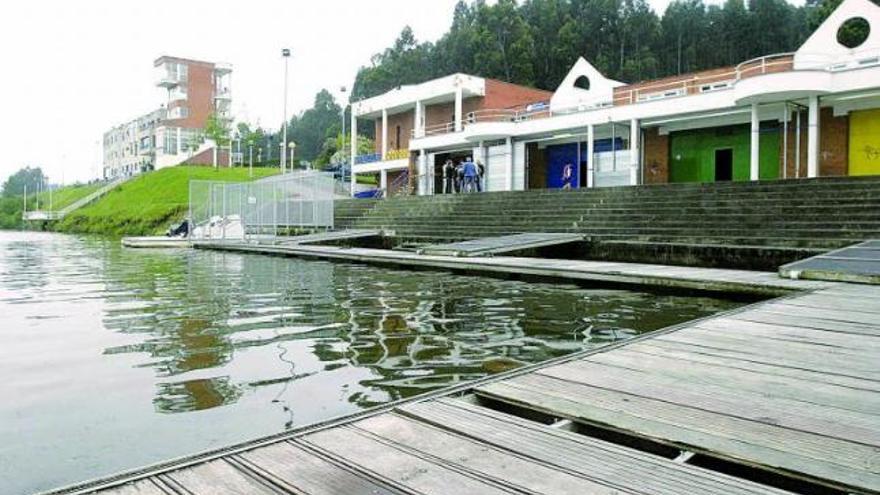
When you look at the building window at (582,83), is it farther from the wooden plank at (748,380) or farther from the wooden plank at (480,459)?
the wooden plank at (480,459)

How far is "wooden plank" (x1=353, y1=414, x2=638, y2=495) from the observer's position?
210 cm

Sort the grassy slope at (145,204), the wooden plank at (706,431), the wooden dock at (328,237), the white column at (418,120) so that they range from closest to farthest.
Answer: the wooden plank at (706,431) < the wooden dock at (328,237) < the white column at (418,120) < the grassy slope at (145,204)

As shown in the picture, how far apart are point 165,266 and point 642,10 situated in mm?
68126

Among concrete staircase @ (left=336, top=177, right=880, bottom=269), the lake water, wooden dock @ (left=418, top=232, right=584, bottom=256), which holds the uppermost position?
concrete staircase @ (left=336, top=177, right=880, bottom=269)

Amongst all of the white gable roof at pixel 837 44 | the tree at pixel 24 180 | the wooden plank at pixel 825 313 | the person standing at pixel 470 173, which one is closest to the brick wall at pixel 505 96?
the person standing at pixel 470 173

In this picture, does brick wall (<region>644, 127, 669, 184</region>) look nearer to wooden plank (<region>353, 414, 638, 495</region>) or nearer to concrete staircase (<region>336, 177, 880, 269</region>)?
concrete staircase (<region>336, 177, 880, 269</region>)

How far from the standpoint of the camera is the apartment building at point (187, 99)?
77.3 meters

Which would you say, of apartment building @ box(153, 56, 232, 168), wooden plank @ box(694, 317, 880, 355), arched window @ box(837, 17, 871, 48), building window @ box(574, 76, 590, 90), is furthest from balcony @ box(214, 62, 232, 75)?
wooden plank @ box(694, 317, 880, 355)

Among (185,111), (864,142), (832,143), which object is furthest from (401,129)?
(185,111)

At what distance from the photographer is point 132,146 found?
301ft

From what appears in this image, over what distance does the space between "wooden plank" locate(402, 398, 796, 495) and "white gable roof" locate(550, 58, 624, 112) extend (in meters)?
31.6

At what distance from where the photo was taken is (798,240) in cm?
1368

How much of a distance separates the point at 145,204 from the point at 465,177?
3274cm

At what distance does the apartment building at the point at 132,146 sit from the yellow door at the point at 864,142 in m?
71.1
